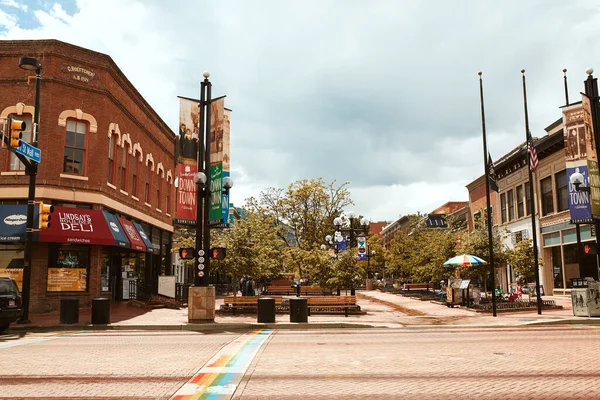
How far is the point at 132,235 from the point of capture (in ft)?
84.6

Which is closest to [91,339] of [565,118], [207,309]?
[207,309]

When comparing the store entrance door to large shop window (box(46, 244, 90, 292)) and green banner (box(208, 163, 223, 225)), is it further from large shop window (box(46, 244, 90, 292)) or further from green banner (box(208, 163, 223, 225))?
green banner (box(208, 163, 223, 225))

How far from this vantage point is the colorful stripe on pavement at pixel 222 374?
711 cm

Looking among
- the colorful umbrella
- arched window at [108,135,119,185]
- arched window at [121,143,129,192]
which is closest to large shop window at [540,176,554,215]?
the colorful umbrella

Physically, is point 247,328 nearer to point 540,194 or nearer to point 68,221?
point 68,221

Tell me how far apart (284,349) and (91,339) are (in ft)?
19.2

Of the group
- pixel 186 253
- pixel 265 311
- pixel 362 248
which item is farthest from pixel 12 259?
pixel 362 248

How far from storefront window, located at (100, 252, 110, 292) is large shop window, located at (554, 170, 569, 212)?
28034mm

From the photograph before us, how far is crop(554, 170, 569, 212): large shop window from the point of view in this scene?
34.2 meters

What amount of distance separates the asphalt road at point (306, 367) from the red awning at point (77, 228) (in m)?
7.61

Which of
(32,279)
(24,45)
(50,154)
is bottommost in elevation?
(32,279)

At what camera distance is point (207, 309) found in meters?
18.5

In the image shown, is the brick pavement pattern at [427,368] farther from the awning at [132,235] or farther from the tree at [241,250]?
the awning at [132,235]

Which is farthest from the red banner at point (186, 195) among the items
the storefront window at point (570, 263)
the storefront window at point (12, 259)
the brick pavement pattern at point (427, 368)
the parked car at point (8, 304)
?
the storefront window at point (570, 263)
